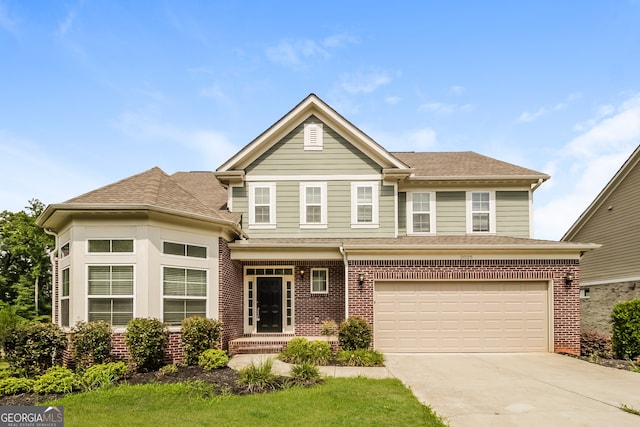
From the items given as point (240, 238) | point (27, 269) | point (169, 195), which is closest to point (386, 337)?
point (240, 238)

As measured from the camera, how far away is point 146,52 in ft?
40.4

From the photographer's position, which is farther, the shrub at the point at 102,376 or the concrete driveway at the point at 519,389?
the shrub at the point at 102,376

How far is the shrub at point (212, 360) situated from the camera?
33.9 ft

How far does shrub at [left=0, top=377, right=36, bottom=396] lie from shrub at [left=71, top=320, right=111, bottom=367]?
54.2 inches

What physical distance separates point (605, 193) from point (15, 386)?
20285 mm

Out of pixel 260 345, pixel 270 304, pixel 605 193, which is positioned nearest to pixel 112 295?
pixel 260 345

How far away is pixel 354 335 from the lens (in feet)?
40.8

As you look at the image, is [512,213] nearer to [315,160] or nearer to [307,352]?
[315,160]

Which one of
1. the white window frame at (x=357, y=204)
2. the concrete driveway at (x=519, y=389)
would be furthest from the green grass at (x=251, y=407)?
the white window frame at (x=357, y=204)

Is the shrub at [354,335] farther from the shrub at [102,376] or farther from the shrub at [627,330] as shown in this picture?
the shrub at [627,330]

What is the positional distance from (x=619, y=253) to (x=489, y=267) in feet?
25.2

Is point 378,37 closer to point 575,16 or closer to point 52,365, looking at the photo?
point 575,16

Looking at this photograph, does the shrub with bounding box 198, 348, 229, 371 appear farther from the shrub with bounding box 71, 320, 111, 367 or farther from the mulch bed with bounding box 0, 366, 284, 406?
the shrub with bounding box 71, 320, 111, 367

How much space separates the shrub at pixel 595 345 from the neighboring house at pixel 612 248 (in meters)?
3.73
